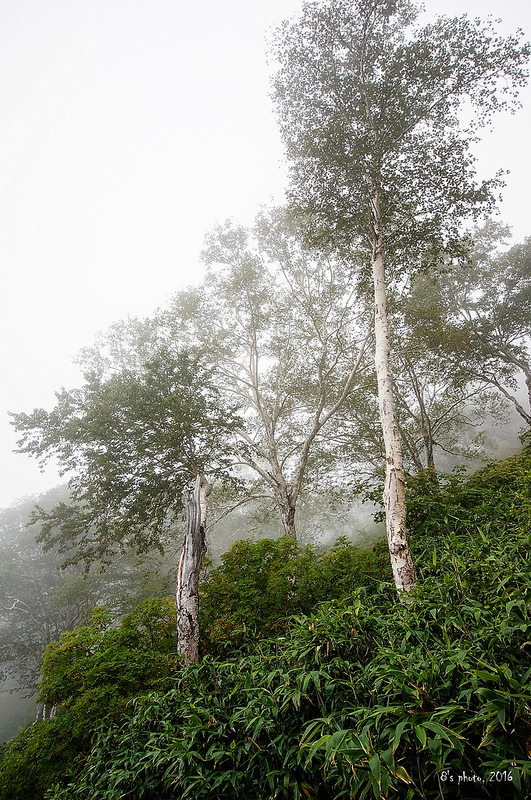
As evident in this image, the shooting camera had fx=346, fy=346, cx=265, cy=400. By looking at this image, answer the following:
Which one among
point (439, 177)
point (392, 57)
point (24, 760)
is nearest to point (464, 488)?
point (439, 177)

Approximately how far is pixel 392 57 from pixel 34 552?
1333 inches

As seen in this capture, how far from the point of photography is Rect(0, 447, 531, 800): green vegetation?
1.71 metres

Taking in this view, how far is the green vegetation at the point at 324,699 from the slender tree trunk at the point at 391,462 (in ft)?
1.42

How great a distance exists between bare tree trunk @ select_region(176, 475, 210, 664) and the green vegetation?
313 mm

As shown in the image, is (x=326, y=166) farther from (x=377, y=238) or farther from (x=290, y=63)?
(x=290, y=63)

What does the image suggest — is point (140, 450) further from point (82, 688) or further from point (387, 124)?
point (387, 124)

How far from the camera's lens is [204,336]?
50.2ft

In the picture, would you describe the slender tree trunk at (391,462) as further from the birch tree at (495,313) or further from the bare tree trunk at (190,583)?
the birch tree at (495,313)

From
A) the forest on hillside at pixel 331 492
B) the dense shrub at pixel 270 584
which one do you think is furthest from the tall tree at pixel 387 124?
the dense shrub at pixel 270 584

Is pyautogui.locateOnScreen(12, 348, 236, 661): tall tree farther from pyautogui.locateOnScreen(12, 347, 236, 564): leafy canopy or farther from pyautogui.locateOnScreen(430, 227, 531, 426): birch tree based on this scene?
pyautogui.locateOnScreen(430, 227, 531, 426): birch tree

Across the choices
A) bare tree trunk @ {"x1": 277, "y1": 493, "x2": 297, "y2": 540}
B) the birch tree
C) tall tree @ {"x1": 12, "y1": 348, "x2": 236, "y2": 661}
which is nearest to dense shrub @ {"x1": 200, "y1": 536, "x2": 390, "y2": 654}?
tall tree @ {"x1": 12, "y1": 348, "x2": 236, "y2": 661}

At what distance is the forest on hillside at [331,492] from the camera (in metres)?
2.17

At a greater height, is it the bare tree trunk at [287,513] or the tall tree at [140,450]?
the tall tree at [140,450]

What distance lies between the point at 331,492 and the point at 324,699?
13064 mm
